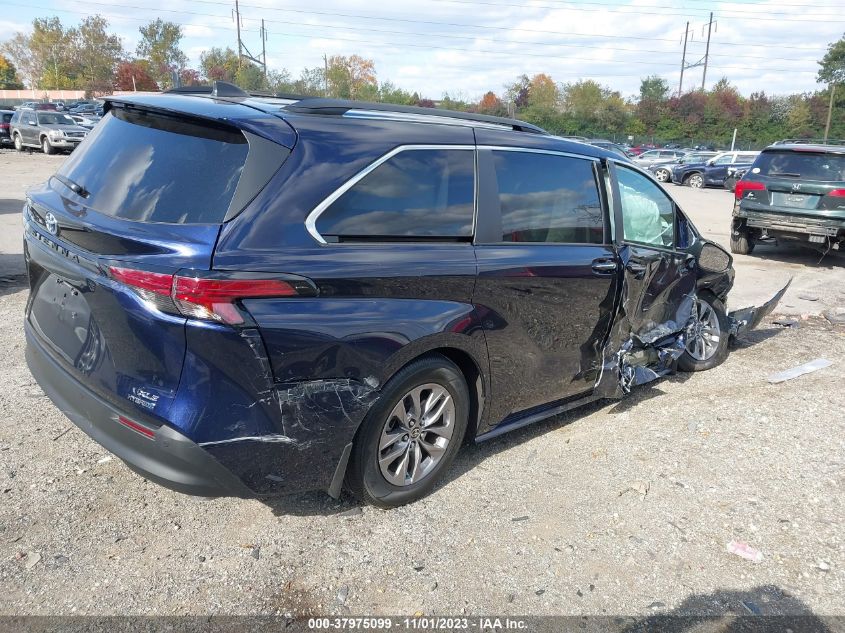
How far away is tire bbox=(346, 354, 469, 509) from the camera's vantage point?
10.0 feet

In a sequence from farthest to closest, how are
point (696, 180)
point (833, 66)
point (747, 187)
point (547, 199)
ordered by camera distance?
point (833, 66)
point (696, 180)
point (747, 187)
point (547, 199)

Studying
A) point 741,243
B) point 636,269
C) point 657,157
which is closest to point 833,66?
point 657,157

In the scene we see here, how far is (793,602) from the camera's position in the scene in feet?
9.52

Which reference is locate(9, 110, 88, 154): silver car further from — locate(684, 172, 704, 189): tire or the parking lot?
the parking lot

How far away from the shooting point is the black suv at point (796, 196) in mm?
9977

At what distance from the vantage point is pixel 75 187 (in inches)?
121

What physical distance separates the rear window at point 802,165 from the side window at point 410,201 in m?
9.07

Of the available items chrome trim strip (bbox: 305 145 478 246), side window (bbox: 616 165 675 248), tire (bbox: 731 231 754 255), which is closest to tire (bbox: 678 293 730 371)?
side window (bbox: 616 165 675 248)

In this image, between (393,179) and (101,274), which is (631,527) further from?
(101,274)

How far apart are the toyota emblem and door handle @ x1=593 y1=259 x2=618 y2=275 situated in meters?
2.90

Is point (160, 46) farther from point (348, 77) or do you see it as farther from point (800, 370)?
point (800, 370)

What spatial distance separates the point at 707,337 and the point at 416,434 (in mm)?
3503

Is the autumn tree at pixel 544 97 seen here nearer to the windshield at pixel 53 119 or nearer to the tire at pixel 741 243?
the windshield at pixel 53 119

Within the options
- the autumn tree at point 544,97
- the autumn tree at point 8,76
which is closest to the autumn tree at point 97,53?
the autumn tree at point 8,76
